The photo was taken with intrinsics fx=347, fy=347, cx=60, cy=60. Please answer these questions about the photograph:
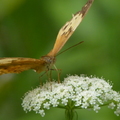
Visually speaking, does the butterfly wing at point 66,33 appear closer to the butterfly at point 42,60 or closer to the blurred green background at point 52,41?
the butterfly at point 42,60

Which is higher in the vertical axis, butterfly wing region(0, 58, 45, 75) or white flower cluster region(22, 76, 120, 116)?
butterfly wing region(0, 58, 45, 75)

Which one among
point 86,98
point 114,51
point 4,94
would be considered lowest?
point 86,98

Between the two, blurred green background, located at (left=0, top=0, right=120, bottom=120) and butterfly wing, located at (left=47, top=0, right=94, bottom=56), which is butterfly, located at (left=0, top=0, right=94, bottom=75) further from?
blurred green background, located at (left=0, top=0, right=120, bottom=120)

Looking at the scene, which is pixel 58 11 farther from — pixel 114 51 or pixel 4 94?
pixel 4 94

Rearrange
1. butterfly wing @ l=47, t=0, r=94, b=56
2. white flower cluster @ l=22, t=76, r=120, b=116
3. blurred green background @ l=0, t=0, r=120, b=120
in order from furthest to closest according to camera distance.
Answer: blurred green background @ l=0, t=0, r=120, b=120 → butterfly wing @ l=47, t=0, r=94, b=56 → white flower cluster @ l=22, t=76, r=120, b=116

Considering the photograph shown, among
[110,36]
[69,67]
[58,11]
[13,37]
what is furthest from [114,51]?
[13,37]

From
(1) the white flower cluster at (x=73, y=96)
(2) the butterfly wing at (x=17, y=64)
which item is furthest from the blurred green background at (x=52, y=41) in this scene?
(2) the butterfly wing at (x=17, y=64)

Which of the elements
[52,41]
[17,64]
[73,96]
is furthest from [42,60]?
[52,41]

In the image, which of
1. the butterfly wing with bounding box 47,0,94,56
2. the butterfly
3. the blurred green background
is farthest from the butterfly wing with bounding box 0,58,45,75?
the blurred green background
